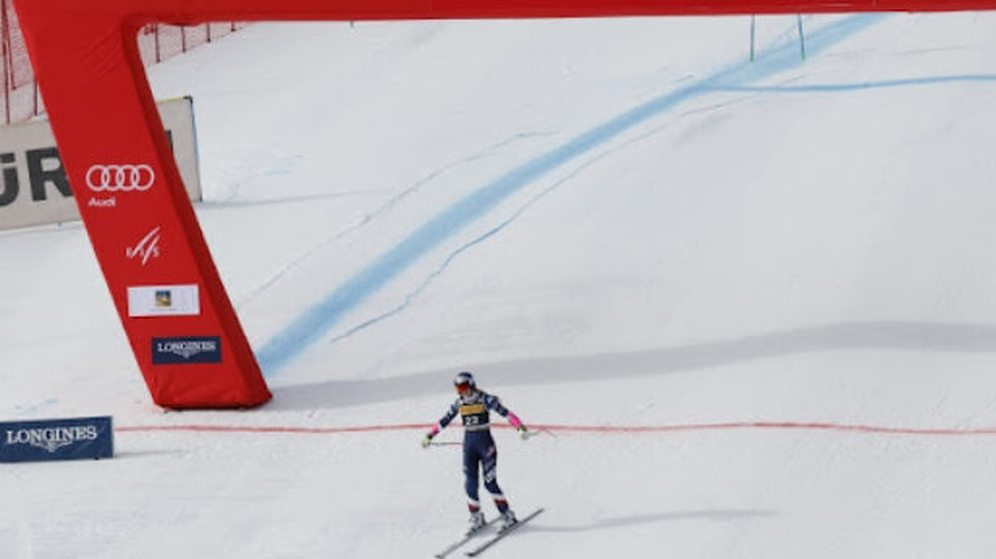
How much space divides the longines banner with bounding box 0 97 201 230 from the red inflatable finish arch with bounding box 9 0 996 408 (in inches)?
246

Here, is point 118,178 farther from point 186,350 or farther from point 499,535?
point 499,535

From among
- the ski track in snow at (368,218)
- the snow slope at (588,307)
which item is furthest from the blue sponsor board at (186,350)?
the ski track in snow at (368,218)

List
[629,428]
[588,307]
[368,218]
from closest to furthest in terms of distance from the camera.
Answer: [629,428] → [588,307] → [368,218]

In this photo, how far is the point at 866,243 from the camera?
20.5 m

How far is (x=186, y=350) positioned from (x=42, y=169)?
7018 millimetres

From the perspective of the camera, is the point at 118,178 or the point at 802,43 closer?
the point at 118,178

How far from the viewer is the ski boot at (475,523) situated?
15370 mm

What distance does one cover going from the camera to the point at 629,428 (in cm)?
1720

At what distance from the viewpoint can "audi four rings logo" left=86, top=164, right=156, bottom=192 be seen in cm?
1752

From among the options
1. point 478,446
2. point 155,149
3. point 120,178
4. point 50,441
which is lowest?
point 50,441

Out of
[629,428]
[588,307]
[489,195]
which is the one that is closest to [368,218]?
[489,195]

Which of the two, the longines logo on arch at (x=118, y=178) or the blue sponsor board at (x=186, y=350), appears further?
the blue sponsor board at (x=186, y=350)

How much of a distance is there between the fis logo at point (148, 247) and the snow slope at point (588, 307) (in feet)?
4.71

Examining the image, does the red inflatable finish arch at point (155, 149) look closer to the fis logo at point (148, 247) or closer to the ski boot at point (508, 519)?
the fis logo at point (148, 247)
